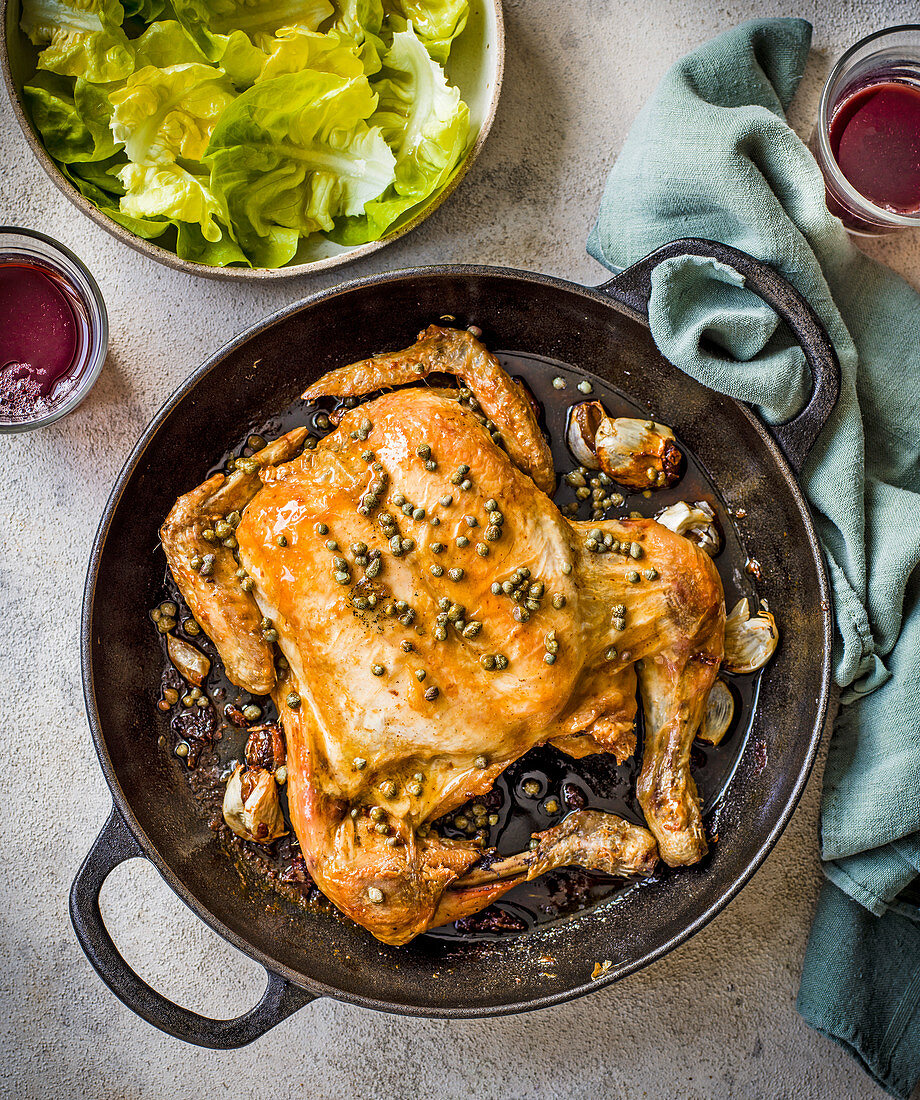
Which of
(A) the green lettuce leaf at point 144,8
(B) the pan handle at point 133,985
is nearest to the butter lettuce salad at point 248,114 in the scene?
(A) the green lettuce leaf at point 144,8

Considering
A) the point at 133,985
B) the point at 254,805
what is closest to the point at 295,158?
the point at 254,805

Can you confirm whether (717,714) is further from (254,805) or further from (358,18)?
(358,18)

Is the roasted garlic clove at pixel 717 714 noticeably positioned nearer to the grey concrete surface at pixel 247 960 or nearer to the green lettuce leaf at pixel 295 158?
the grey concrete surface at pixel 247 960

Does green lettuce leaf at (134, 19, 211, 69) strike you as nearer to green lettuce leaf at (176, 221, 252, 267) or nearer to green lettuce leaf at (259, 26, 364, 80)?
green lettuce leaf at (259, 26, 364, 80)

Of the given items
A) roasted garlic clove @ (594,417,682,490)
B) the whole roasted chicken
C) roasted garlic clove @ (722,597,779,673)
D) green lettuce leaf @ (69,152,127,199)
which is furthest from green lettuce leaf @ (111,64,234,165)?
roasted garlic clove @ (722,597,779,673)

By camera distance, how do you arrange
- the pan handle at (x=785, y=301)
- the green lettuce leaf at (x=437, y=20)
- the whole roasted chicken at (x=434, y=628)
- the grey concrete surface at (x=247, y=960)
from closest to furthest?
1. the whole roasted chicken at (x=434, y=628)
2. the pan handle at (x=785, y=301)
3. the green lettuce leaf at (x=437, y=20)
4. the grey concrete surface at (x=247, y=960)
